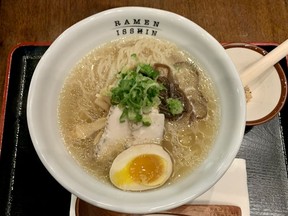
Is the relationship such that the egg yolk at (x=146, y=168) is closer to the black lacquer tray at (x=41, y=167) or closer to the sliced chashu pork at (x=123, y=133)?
the sliced chashu pork at (x=123, y=133)

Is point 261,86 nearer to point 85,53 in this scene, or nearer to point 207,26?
point 207,26

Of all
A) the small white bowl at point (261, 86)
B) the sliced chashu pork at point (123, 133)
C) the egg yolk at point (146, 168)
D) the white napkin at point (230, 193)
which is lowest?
the white napkin at point (230, 193)

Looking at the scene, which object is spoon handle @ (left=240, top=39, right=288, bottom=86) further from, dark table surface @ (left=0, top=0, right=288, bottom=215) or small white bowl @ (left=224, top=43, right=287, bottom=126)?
dark table surface @ (left=0, top=0, right=288, bottom=215)

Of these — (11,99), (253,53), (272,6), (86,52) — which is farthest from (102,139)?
(272,6)

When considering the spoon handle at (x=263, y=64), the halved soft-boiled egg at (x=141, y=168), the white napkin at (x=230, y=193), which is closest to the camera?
the halved soft-boiled egg at (x=141, y=168)

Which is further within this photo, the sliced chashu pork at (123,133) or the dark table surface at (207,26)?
the dark table surface at (207,26)

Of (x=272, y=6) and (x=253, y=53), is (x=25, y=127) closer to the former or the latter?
(x=253, y=53)

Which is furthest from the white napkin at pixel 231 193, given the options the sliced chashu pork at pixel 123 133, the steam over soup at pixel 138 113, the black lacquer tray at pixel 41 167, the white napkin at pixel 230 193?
the sliced chashu pork at pixel 123 133
